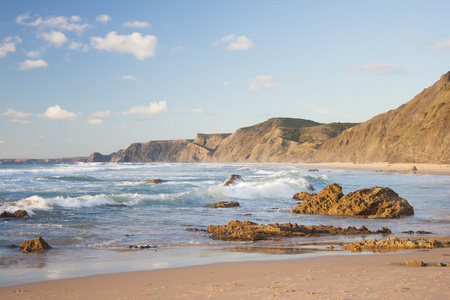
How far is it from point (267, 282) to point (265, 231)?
20.1 ft

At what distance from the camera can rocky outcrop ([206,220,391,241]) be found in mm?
12744

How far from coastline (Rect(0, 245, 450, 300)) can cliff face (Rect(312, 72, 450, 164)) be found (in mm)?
69200

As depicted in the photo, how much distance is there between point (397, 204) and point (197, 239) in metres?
9.73

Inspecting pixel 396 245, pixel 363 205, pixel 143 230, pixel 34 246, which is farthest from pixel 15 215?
pixel 363 205

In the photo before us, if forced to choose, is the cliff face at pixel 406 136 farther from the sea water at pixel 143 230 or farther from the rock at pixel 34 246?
the rock at pixel 34 246

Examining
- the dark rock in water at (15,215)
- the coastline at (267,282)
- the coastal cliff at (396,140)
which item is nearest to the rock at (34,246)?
the coastline at (267,282)

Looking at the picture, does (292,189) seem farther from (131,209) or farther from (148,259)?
(148,259)

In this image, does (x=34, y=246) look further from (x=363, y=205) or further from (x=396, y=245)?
(x=363, y=205)

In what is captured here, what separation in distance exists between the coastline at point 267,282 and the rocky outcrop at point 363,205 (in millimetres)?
9046

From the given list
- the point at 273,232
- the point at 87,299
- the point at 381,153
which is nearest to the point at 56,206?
the point at 273,232

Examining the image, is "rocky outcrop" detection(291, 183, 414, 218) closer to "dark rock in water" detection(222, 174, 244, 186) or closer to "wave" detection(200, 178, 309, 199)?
"wave" detection(200, 178, 309, 199)

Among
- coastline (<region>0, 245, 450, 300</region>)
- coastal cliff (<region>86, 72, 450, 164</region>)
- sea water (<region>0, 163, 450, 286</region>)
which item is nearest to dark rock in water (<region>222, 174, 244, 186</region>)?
sea water (<region>0, 163, 450, 286</region>)

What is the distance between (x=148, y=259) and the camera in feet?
31.8

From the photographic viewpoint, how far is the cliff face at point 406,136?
233 feet
